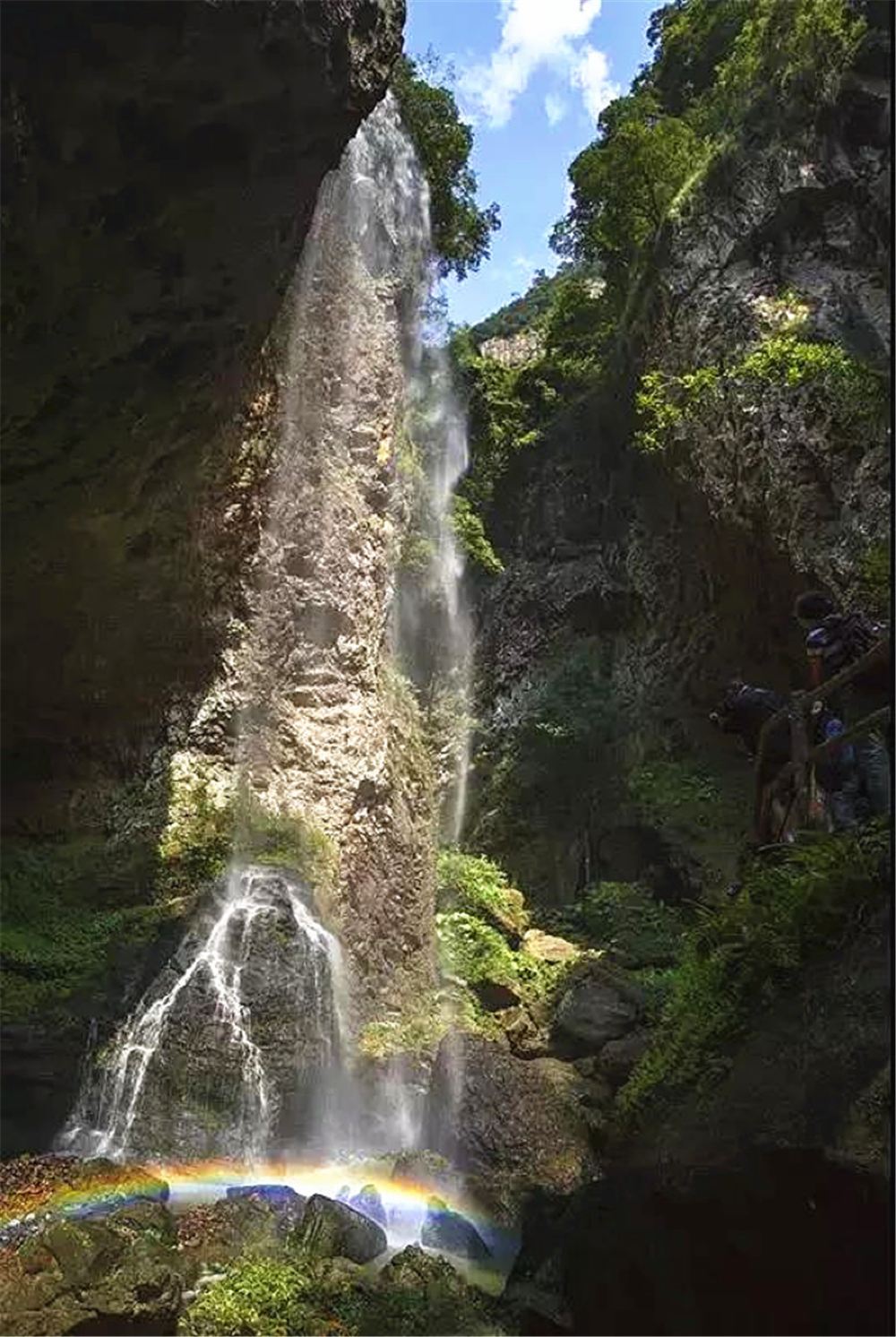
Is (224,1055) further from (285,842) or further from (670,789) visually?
(670,789)

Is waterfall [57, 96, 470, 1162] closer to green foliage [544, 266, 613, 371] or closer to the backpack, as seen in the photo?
green foliage [544, 266, 613, 371]

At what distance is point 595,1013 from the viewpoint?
1164cm

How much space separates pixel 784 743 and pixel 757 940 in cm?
179

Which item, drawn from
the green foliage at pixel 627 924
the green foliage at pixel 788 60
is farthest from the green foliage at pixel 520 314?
the green foliage at pixel 627 924

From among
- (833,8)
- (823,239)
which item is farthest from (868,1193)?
(833,8)

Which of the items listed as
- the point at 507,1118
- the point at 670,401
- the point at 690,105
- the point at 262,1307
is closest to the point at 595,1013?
the point at 507,1118

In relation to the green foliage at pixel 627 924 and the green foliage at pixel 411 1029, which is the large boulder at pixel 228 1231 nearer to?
the green foliage at pixel 411 1029

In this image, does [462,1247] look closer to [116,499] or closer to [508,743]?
[116,499]

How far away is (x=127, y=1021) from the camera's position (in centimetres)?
1016

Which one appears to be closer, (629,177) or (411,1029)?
(411,1029)

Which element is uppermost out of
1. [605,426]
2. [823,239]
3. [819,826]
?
[605,426]

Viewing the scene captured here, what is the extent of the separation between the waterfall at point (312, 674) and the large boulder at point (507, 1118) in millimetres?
688

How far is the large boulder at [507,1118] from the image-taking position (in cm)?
922

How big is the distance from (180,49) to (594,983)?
10.2 meters
